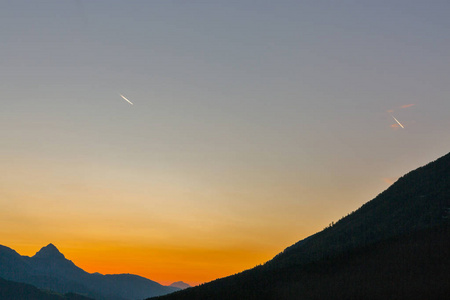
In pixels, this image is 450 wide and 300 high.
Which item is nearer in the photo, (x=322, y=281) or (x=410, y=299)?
(x=410, y=299)

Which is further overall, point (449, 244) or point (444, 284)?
point (449, 244)

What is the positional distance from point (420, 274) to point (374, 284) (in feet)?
51.9

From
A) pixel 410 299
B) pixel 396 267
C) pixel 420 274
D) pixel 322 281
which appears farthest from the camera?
pixel 322 281

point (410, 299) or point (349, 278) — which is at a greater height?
point (349, 278)

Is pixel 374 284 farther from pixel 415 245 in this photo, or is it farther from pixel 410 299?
pixel 415 245

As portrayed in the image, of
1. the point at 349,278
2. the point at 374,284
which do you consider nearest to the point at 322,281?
the point at 349,278

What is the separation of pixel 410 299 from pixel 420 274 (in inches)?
927

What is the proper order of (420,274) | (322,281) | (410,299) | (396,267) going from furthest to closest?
(322,281)
(396,267)
(420,274)
(410,299)

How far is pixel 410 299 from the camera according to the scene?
14512 centimetres

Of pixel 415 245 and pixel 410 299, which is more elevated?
pixel 415 245

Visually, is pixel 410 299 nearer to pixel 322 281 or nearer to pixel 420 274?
pixel 420 274

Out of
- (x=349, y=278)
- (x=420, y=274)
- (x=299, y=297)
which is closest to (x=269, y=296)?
(x=299, y=297)

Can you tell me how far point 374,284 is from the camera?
170000 mm

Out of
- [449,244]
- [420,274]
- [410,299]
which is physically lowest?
[410,299]
